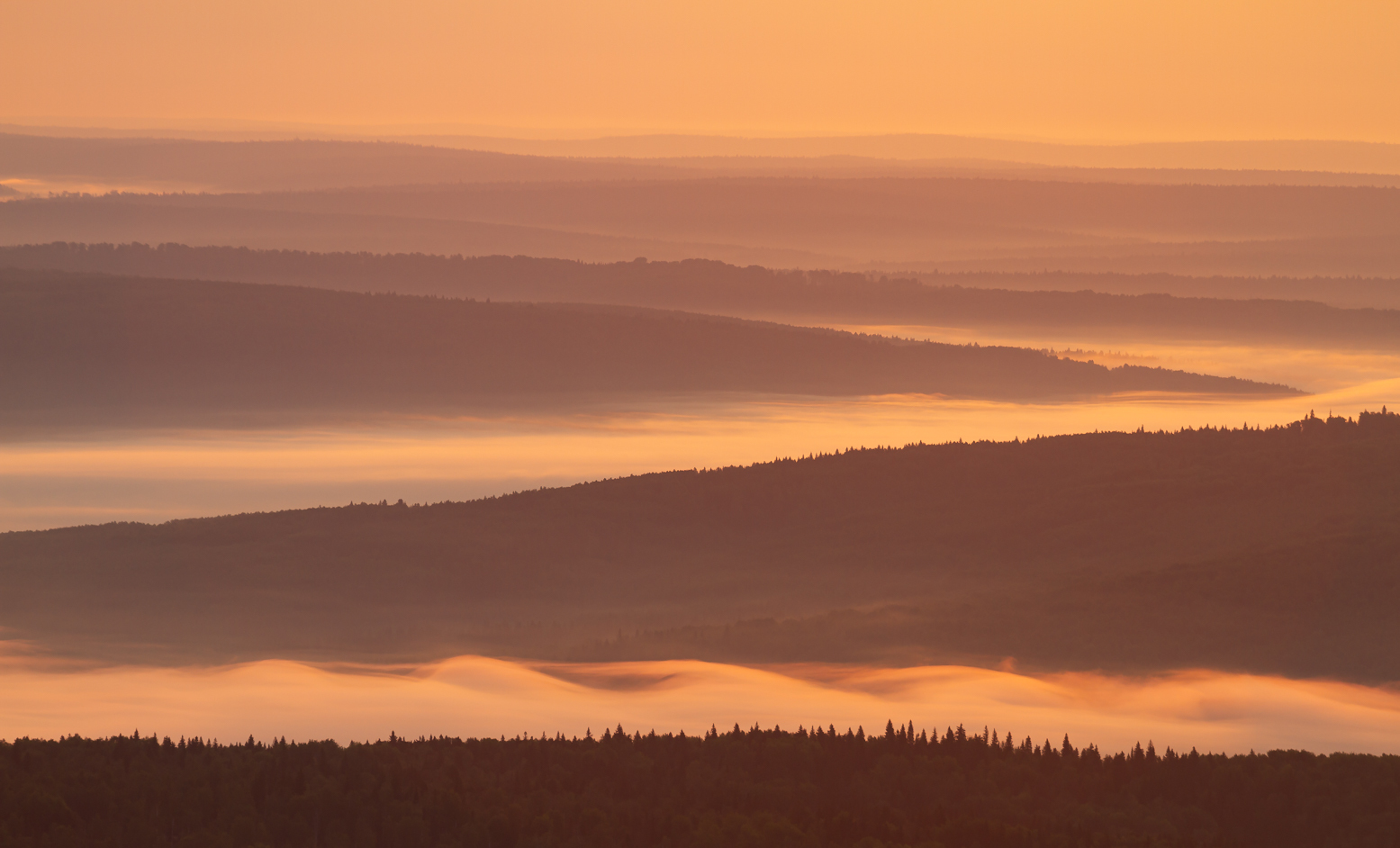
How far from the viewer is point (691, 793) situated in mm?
50125

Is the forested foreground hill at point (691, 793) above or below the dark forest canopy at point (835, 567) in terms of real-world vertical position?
below

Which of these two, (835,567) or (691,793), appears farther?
(835,567)

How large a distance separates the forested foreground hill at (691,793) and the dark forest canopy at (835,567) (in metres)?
38.2

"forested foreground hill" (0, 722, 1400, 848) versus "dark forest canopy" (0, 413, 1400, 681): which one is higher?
"dark forest canopy" (0, 413, 1400, 681)

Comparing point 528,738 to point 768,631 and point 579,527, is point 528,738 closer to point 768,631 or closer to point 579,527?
point 768,631

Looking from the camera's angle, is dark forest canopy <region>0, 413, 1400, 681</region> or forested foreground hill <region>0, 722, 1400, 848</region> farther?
dark forest canopy <region>0, 413, 1400, 681</region>

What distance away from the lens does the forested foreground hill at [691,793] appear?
1769 inches

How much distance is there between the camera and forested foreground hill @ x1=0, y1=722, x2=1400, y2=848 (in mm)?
44938

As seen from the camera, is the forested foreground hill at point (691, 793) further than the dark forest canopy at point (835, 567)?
No

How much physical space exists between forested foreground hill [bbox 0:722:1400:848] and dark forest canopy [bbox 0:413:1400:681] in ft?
125

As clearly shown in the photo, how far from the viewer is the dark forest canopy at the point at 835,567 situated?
101812 mm

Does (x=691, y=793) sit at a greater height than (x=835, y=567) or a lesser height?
lesser

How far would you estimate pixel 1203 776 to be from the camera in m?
54.9

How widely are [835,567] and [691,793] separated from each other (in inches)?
3562
